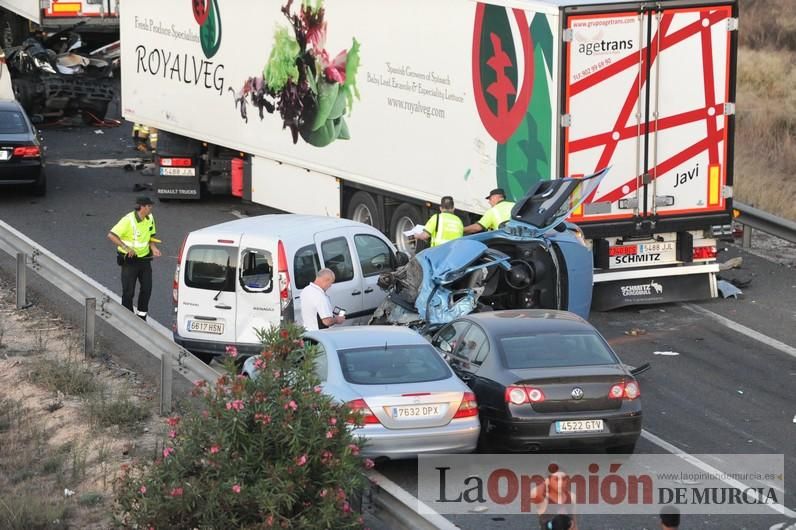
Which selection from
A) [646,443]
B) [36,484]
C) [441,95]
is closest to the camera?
[36,484]

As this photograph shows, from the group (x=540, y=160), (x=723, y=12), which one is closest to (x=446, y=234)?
(x=540, y=160)

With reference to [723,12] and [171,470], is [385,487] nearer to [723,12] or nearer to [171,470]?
[171,470]

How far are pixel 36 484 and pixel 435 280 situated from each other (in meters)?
4.96

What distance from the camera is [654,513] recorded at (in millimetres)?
10898

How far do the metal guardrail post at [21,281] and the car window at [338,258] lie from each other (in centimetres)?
387

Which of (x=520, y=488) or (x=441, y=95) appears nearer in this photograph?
(x=520, y=488)

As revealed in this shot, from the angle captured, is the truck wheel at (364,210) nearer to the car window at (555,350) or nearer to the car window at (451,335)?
the car window at (451,335)

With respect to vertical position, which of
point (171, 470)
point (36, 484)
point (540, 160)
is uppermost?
point (540, 160)

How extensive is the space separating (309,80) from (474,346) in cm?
1013

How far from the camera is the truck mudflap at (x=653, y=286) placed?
56.9 feet

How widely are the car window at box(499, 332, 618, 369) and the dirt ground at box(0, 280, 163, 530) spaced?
310 centimetres

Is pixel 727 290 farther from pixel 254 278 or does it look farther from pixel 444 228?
pixel 254 278

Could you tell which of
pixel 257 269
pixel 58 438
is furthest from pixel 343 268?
pixel 58 438

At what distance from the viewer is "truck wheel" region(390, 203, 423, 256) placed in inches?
785
